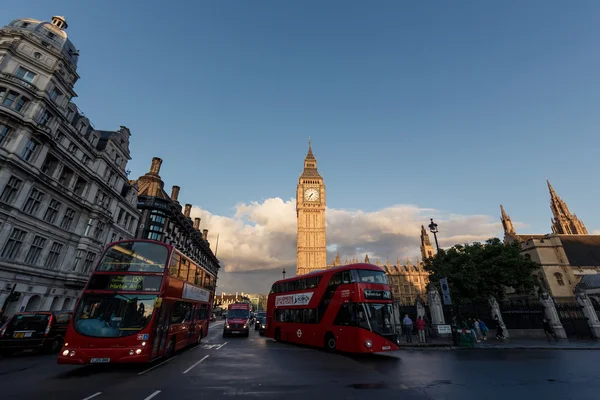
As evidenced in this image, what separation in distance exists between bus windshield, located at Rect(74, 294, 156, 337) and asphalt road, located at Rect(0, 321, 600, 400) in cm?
141

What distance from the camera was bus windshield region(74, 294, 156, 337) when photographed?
361 inches

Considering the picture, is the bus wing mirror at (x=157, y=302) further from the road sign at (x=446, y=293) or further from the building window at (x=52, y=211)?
the building window at (x=52, y=211)

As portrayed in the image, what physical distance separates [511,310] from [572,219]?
67.1 meters

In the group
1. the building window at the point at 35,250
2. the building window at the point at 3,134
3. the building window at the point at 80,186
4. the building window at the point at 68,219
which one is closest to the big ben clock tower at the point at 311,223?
the building window at the point at 80,186

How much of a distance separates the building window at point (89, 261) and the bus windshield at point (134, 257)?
2179cm

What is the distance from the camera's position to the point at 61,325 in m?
14.6

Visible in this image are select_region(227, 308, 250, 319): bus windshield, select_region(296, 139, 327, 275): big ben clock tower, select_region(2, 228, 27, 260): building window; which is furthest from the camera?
select_region(296, 139, 327, 275): big ben clock tower

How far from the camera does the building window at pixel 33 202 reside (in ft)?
71.1

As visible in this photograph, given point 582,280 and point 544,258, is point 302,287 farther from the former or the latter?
point 582,280

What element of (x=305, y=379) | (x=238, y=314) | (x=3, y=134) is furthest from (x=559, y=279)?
(x=3, y=134)

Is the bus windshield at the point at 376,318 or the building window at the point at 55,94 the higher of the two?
the building window at the point at 55,94

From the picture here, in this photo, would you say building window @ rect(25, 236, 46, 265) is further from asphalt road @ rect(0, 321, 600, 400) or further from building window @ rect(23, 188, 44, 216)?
asphalt road @ rect(0, 321, 600, 400)

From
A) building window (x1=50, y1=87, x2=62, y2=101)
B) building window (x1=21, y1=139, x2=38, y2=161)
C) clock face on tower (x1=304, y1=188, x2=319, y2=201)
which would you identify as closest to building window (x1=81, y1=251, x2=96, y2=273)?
building window (x1=21, y1=139, x2=38, y2=161)

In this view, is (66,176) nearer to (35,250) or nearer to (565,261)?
(35,250)
